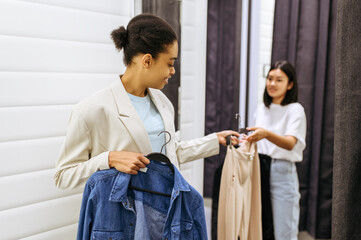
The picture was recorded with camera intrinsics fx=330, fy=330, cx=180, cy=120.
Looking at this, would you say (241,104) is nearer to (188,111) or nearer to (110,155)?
(188,111)

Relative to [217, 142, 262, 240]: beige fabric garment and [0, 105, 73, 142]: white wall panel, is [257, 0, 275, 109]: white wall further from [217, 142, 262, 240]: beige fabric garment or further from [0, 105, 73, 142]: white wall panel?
[0, 105, 73, 142]: white wall panel

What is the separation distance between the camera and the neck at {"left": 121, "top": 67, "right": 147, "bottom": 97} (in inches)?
50.9

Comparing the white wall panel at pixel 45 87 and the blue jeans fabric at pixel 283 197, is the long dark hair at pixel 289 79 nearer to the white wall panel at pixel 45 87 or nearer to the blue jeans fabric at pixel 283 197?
the blue jeans fabric at pixel 283 197

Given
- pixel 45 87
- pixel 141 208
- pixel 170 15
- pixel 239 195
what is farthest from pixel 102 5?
pixel 239 195

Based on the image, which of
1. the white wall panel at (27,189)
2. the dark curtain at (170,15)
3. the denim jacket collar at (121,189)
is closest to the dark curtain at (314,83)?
the dark curtain at (170,15)

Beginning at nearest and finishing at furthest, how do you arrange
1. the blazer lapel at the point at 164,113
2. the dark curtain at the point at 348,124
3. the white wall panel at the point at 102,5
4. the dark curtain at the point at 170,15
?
1. the dark curtain at the point at 348,124
2. the blazer lapel at the point at 164,113
3. the white wall panel at the point at 102,5
4. the dark curtain at the point at 170,15

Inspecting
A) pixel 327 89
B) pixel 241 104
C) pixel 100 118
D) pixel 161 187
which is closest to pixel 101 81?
pixel 100 118

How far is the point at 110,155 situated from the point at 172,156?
0.30 meters

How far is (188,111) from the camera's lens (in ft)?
7.28

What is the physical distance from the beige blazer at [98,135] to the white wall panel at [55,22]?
22.2 inches

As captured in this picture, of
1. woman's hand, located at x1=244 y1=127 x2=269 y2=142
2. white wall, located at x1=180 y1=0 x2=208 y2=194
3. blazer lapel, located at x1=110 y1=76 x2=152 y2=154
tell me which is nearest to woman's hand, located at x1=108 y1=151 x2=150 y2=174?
blazer lapel, located at x1=110 y1=76 x2=152 y2=154

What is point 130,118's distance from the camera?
1233 mm

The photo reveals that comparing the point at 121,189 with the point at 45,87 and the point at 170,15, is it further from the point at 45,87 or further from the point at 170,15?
the point at 170,15

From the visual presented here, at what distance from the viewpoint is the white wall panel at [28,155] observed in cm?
150
